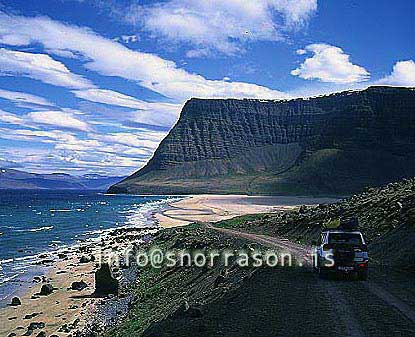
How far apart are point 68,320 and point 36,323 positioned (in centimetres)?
156

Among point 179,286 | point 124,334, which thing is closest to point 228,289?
point 124,334

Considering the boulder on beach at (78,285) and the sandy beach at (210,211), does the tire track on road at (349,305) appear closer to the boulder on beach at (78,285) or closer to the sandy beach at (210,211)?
the boulder on beach at (78,285)

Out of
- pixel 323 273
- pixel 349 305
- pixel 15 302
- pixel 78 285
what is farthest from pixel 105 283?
pixel 349 305

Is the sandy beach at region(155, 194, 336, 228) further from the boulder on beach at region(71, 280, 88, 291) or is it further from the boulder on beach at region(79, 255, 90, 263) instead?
the boulder on beach at region(71, 280, 88, 291)

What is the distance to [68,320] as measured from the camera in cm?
2709

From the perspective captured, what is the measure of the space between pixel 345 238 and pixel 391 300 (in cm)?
428

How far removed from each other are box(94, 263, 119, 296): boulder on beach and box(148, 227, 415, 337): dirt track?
14839 millimetres

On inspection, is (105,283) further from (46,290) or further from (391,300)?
(391,300)

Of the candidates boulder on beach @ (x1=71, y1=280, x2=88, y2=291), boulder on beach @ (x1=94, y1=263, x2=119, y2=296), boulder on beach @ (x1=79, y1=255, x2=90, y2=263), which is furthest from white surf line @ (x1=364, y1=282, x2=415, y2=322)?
boulder on beach @ (x1=79, y1=255, x2=90, y2=263)

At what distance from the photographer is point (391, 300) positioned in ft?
51.1

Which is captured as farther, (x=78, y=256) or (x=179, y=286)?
(x=78, y=256)

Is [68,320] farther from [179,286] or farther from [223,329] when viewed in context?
[223,329]

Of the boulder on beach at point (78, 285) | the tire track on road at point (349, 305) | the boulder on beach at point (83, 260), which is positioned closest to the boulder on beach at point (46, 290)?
the boulder on beach at point (78, 285)

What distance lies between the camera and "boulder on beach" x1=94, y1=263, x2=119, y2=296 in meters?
32.8
